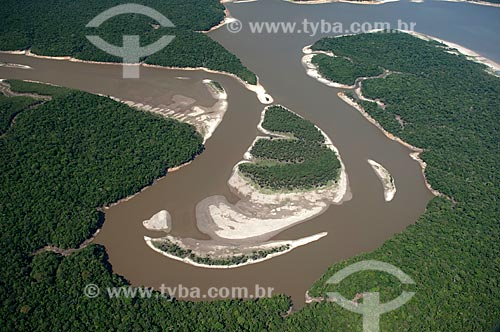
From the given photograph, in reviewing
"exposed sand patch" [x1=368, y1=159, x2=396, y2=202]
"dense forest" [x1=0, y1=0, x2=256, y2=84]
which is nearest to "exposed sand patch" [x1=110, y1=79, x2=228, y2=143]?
"dense forest" [x1=0, y1=0, x2=256, y2=84]

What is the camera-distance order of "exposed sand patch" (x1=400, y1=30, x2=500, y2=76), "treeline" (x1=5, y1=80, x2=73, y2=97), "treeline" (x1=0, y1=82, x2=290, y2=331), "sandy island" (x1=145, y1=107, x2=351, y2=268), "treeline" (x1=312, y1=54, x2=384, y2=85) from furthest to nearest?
"exposed sand patch" (x1=400, y1=30, x2=500, y2=76) → "treeline" (x1=312, y1=54, x2=384, y2=85) → "treeline" (x1=5, y1=80, x2=73, y2=97) → "sandy island" (x1=145, y1=107, x2=351, y2=268) → "treeline" (x1=0, y1=82, x2=290, y2=331)

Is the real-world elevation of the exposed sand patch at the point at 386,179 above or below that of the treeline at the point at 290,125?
below

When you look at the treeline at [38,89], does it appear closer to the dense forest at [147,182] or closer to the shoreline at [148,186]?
the dense forest at [147,182]

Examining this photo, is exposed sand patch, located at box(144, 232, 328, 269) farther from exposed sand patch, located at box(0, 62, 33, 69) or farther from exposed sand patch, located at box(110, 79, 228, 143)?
exposed sand patch, located at box(0, 62, 33, 69)

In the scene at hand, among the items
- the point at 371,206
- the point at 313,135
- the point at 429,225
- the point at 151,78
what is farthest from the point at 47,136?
the point at 429,225

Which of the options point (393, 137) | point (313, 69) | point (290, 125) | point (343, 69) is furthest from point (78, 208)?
point (343, 69)

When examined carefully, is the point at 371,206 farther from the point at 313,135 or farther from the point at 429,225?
the point at 313,135

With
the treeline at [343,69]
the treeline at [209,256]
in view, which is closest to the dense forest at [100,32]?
the treeline at [343,69]
